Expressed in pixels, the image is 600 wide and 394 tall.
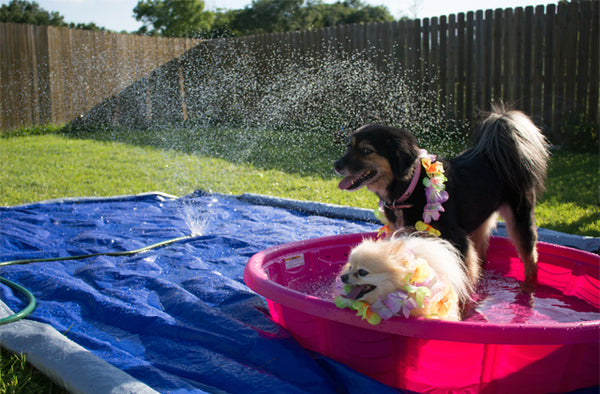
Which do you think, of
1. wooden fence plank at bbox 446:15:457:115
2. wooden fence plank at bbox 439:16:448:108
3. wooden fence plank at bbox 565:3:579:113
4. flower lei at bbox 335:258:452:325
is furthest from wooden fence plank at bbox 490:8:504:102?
flower lei at bbox 335:258:452:325

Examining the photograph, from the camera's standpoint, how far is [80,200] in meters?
6.45

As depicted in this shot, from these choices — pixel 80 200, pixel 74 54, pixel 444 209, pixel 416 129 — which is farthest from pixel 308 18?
pixel 444 209

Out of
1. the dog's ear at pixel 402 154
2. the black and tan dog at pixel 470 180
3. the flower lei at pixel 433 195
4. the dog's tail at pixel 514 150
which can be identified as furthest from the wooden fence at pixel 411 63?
the flower lei at pixel 433 195

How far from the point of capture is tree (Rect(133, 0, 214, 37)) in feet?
134

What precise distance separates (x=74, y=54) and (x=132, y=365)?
11.8m

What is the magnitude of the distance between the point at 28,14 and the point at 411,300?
4556 centimetres

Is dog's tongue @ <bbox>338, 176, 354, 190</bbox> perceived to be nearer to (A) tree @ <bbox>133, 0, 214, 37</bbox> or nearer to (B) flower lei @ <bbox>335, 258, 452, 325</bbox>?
(B) flower lei @ <bbox>335, 258, 452, 325</bbox>

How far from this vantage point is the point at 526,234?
12.4ft

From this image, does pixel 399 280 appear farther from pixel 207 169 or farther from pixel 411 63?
pixel 411 63

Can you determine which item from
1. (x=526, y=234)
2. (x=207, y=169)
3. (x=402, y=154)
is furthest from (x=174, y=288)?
(x=207, y=169)

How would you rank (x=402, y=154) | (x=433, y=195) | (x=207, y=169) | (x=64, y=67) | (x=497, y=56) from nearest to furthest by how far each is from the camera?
(x=433, y=195)
(x=402, y=154)
(x=207, y=169)
(x=497, y=56)
(x=64, y=67)

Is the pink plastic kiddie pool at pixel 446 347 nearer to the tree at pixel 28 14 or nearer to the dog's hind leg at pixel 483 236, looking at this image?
the dog's hind leg at pixel 483 236

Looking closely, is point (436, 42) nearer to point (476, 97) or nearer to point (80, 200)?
point (476, 97)

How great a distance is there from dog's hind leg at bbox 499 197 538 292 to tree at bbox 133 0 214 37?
127 feet
